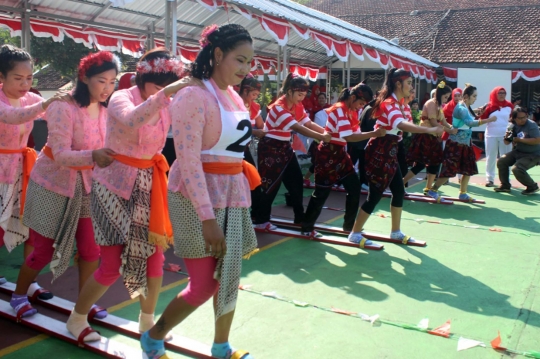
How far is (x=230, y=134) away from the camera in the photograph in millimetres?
2508

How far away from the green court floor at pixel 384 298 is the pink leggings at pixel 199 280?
60 centimetres

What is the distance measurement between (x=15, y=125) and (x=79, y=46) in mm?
23507

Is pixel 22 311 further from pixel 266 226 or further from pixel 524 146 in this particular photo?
pixel 524 146

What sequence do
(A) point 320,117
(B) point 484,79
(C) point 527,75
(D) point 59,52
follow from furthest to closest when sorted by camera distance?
(D) point 59,52
(C) point 527,75
(B) point 484,79
(A) point 320,117

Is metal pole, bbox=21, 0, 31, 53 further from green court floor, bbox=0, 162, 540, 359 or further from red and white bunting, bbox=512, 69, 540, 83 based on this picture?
red and white bunting, bbox=512, 69, 540, 83

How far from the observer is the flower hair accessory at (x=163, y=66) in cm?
286

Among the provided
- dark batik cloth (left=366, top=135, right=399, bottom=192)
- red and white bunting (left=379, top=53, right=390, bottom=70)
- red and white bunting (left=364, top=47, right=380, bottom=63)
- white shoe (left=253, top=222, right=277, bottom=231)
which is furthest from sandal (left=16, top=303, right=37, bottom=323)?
red and white bunting (left=379, top=53, right=390, bottom=70)

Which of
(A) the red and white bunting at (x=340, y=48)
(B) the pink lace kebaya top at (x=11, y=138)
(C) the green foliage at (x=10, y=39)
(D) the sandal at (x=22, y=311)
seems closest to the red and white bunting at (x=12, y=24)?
(A) the red and white bunting at (x=340, y=48)

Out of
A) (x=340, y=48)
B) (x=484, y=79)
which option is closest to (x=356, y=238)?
(x=340, y=48)

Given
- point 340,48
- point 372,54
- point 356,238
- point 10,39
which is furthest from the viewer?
point 10,39

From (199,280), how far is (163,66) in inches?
44.8

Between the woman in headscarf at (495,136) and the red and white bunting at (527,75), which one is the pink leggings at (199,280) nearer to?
the woman in headscarf at (495,136)

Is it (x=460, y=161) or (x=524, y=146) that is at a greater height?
(x=524, y=146)

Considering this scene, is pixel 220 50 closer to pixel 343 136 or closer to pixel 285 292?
pixel 285 292
